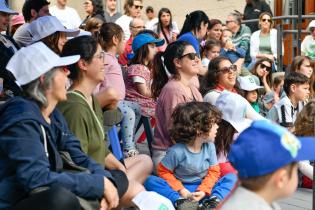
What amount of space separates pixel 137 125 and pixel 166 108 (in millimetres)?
1619

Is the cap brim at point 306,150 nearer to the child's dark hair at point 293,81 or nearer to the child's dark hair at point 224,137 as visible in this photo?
the child's dark hair at point 224,137

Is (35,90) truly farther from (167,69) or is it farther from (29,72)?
(167,69)

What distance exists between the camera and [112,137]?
20.5 feet

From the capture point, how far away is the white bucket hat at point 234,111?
665 centimetres

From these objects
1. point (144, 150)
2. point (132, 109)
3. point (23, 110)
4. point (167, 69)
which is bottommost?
point (144, 150)

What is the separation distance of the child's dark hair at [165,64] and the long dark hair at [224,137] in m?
0.62

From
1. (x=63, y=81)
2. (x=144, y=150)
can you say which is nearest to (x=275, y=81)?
(x=144, y=150)

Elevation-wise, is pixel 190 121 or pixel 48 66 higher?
pixel 48 66

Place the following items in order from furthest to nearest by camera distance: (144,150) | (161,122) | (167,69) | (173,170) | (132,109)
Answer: (144,150) < (132,109) < (167,69) < (161,122) < (173,170)

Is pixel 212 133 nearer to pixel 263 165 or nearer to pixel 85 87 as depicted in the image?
pixel 85 87

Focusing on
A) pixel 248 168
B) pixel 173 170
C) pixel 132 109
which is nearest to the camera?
pixel 248 168

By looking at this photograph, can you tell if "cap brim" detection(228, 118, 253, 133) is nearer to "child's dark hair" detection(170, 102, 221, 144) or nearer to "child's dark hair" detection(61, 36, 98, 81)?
"child's dark hair" detection(170, 102, 221, 144)

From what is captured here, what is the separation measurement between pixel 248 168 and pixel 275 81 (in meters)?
7.15

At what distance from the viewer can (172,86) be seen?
677 cm
